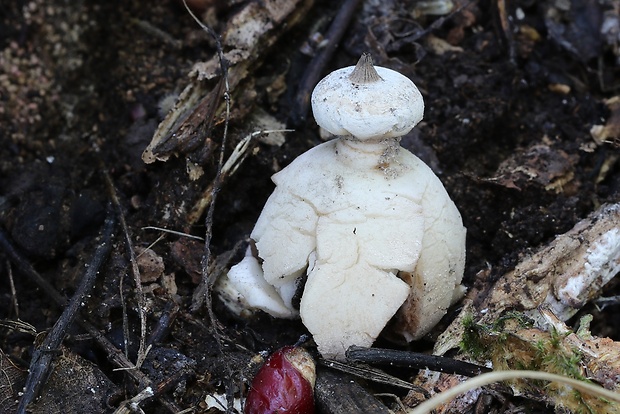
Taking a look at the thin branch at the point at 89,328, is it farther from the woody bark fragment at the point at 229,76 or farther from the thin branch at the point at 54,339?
the woody bark fragment at the point at 229,76

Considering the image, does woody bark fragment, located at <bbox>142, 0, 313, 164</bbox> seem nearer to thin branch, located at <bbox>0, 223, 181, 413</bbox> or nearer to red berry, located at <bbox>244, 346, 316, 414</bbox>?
thin branch, located at <bbox>0, 223, 181, 413</bbox>

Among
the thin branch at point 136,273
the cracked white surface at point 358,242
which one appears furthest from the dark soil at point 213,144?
the cracked white surface at point 358,242

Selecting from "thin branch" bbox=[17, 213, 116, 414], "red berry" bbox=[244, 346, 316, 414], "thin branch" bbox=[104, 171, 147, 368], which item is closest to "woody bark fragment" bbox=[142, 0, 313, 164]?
"thin branch" bbox=[104, 171, 147, 368]

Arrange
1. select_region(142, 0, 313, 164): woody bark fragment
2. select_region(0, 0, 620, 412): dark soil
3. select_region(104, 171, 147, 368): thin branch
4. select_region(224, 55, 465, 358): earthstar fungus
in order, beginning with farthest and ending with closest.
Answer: select_region(142, 0, 313, 164): woody bark fragment
select_region(0, 0, 620, 412): dark soil
select_region(104, 171, 147, 368): thin branch
select_region(224, 55, 465, 358): earthstar fungus

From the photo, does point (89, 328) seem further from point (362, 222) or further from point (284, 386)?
point (362, 222)

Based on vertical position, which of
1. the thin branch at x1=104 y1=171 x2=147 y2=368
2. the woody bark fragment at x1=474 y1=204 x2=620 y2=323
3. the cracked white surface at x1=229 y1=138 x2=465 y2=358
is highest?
the cracked white surface at x1=229 y1=138 x2=465 y2=358

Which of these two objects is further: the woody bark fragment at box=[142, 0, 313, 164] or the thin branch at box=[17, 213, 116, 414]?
the woody bark fragment at box=[142, 0, 313, 164]

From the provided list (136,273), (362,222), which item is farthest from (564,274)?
(136,273)
